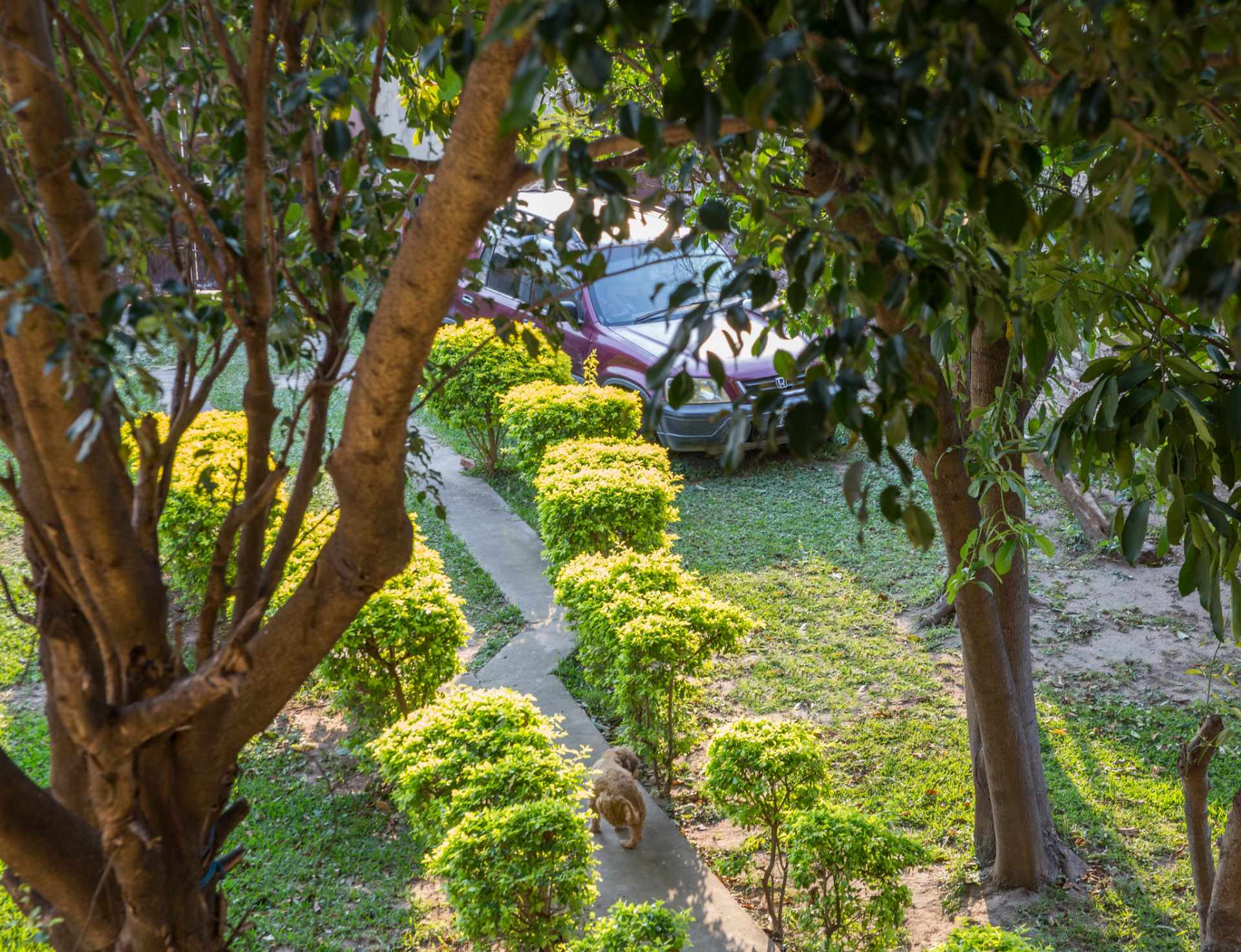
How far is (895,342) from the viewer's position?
1312 mm

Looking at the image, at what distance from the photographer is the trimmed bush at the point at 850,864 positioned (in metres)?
3.92

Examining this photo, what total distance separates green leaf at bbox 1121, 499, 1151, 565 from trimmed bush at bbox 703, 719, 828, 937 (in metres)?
2.56

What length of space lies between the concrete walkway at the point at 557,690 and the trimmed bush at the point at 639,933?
0.85 m

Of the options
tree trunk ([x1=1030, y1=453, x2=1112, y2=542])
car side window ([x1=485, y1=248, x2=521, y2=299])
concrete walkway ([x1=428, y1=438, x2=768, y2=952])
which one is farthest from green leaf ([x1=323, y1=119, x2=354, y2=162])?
tree trunk ([x1=1030, y1=453, x2=1112, y2=542])

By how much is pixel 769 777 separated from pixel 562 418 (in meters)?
4.42

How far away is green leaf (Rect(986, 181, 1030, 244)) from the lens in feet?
4.42

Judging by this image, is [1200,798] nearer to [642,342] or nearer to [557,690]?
[557,690]

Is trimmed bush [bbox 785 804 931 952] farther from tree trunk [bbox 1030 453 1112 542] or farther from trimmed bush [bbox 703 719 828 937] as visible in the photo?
tree trunk [bbox 1030 453 1112 542]

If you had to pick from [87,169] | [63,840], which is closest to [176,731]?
[63,840]

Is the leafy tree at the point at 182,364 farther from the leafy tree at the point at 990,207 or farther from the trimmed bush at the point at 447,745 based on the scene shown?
the trimmed bush at the point at 447,745

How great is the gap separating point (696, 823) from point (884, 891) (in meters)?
1.47

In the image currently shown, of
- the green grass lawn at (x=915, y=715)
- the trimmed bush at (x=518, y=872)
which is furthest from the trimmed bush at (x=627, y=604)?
the trimmed bush at (x=518, y=872)

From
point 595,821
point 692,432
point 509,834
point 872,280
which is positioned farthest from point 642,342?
point 872,280

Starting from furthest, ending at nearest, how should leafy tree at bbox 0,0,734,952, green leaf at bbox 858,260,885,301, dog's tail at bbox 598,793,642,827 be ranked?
dog's tail at bbox 598,793,642,827
leafy tree at bbox 0,0,734,952
green leaf at bbox 858,260,885,301
